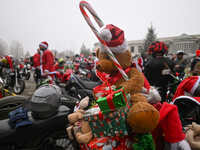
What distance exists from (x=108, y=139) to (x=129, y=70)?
0.73 m

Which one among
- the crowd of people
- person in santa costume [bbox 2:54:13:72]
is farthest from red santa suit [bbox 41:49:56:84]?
the crowd of people

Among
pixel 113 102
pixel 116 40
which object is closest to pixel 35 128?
pixel 113 102

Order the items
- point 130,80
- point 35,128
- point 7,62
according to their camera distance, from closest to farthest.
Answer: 1. point 130,80
2. point 35,128
3. point 7,62

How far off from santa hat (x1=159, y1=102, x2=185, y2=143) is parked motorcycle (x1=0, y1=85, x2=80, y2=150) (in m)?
1.25

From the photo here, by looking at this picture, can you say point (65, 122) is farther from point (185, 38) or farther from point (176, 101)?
point (185, 38)

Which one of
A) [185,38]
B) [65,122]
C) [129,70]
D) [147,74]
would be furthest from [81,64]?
[185,38]

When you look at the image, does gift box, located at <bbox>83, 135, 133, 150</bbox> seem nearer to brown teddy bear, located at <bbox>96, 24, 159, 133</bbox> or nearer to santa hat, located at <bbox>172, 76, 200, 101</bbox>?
brown teddy bear, located at <bbox>96, 24, 159, 133</bbox>

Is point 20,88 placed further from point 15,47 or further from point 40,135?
point 15,47

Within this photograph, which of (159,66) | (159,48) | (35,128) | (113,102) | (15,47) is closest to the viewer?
(113,102)

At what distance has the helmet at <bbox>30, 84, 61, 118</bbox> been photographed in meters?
2.01

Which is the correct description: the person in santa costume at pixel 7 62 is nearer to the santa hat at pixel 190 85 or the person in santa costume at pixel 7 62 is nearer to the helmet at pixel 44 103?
the helmet at pixel 44 103

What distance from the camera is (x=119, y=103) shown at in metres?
1.02

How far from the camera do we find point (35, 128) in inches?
77.1

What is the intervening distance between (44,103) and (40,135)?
1.62 ft
